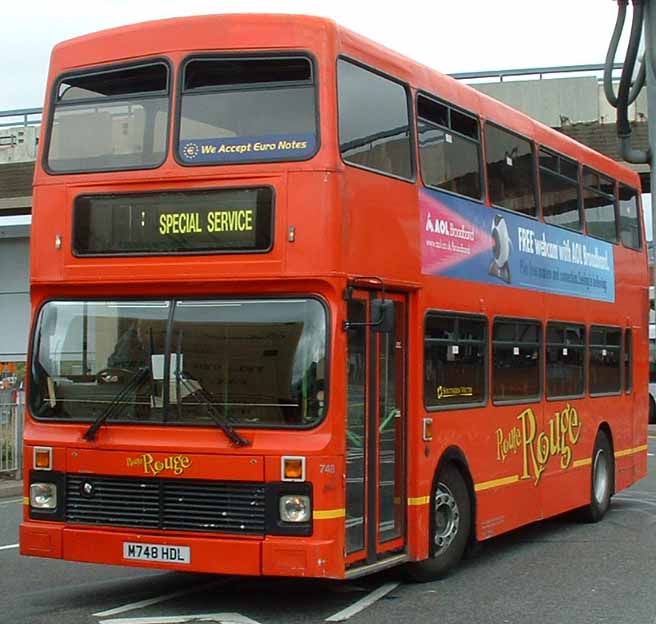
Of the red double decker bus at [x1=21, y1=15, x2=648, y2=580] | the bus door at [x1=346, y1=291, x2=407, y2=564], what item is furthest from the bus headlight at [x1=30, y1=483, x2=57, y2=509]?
the bus door at [x1=346, y1=291, x2=407, y2=564]

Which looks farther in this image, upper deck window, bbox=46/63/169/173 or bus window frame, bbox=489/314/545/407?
bus window frame, bbox=489/314/545/407

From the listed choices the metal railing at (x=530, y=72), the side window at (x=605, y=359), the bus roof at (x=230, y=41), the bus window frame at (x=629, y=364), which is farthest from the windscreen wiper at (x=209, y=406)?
the metal railing at (x=530, y=72)

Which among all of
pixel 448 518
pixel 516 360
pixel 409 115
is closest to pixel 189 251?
pixel 409 115

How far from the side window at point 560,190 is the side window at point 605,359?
1.42 m

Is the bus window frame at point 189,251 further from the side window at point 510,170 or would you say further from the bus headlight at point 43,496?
the side window at point 510,170

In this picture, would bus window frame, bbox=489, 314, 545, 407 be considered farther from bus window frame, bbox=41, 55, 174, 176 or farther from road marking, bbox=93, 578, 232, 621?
bus window frame, bbox=41, 55, 174, 176

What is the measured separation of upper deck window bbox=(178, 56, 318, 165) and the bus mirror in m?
1.21

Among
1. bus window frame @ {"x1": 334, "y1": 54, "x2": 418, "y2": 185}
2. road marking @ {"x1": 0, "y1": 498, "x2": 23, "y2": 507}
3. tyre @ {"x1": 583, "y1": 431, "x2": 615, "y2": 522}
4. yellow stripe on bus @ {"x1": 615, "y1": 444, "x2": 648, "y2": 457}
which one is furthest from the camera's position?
road marking @ {"x1": 0, "y1": 498, "x2": 23, "y2": 507}

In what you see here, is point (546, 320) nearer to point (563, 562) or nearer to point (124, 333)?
point (563, 562)

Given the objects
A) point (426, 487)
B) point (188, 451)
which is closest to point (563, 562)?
point (426, 487)

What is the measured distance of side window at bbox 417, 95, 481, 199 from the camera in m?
10.2

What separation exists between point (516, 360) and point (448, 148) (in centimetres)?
246

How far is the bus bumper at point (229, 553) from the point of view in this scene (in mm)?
8203

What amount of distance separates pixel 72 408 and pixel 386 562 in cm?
263
